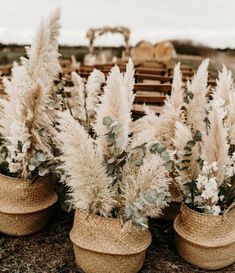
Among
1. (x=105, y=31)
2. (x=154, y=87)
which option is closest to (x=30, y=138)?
(x=154, y=87)

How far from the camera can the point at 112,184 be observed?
2186 mm

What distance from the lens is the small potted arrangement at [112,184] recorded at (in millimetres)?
1967

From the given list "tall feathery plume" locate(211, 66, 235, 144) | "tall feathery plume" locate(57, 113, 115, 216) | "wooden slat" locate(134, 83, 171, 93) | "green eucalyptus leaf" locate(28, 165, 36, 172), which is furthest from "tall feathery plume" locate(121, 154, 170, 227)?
"wooden slat" locate(134, 83, 171, 93)

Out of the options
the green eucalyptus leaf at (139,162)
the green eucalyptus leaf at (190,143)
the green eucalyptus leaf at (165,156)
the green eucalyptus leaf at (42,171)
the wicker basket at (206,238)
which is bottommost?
the wicker basket at (206,238)

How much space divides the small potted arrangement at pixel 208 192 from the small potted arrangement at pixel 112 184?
22 centimetres

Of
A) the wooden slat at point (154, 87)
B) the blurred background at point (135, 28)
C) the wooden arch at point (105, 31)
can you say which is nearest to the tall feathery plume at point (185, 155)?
the wooden slat at point (154, 87)

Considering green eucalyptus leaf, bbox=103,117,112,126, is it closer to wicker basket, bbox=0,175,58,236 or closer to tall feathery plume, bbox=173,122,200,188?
tall feathery plume, bbox=173,122,200,188

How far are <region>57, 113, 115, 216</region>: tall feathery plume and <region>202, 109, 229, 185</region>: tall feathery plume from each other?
0.53 metres

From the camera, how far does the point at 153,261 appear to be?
2.40 metres

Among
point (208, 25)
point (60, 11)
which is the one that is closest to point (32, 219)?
point (60, 11)

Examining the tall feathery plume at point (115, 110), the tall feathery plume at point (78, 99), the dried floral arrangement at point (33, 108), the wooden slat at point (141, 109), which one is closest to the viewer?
the tall feathery plume at point (115, 110)

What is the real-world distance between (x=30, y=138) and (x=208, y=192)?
101 centimetres

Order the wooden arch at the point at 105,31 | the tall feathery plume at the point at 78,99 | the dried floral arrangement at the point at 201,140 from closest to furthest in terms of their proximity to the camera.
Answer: the dried floral arrangement at the point at 201,140, the tall feathery plume at the point at 78,99, the wooden arch at the point at 105,31

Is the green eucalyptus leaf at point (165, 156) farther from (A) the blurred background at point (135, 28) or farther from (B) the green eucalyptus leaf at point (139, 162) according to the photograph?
(A) the blurred background at point (135, 28)
